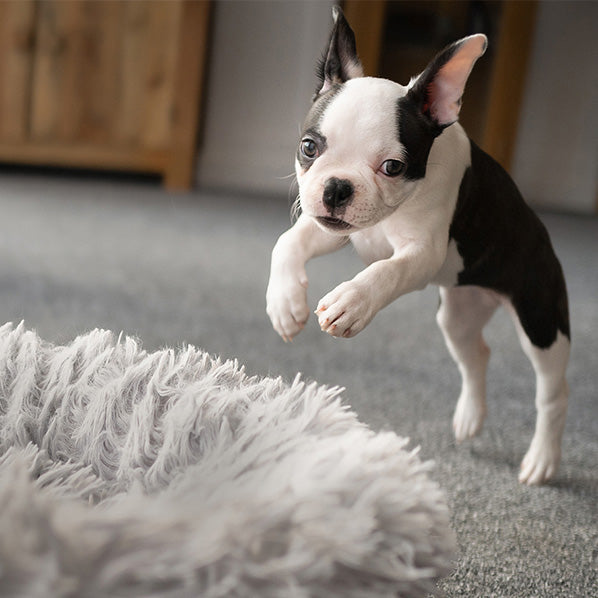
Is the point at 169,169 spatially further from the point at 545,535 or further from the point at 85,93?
the point at 545,535

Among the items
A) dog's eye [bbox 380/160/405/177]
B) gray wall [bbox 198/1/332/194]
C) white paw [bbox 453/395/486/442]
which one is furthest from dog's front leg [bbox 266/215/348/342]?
gray wall [bbox 198/1/332/194]

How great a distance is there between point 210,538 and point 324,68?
513mm

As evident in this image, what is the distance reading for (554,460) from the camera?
1111 mm

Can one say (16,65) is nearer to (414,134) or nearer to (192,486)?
(414,134)

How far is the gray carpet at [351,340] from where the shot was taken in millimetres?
957

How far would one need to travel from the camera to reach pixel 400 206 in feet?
2.75

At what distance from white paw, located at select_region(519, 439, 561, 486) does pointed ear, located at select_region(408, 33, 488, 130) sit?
1.67ft

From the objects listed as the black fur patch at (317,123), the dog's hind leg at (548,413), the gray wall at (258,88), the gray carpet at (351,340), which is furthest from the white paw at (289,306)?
the gray wall at (258,88)

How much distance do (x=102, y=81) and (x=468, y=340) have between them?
252 centimetres

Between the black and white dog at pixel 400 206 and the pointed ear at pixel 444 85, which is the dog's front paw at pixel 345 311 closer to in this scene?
the black and white dog at pixel 400 206

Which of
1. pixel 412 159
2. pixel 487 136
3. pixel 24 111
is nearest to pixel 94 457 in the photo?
pixel 412 159

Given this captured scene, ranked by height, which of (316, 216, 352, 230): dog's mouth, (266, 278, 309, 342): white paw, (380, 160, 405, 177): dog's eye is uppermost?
(380, 160, 405, 177): dog's eye

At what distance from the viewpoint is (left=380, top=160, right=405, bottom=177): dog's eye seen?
0.78 meters

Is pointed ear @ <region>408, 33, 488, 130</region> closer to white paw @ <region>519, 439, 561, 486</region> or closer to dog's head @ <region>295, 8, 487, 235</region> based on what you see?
dog's head @ <region>295, 8, 487, 235</region>
